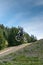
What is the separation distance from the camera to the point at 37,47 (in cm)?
2612

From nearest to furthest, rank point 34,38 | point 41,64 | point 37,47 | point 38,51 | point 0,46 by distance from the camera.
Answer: point 41,64 < point 38,51 < point 37,47 < point 0,46 < point 34,38

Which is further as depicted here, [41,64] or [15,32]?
[15,32]

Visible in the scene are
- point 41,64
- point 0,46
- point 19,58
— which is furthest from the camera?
point 0,46

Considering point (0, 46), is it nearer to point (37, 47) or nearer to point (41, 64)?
point (37, 47)

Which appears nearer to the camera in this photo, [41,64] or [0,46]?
[41,64]

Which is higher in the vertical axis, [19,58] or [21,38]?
[21,38]

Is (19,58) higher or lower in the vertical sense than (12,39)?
lower

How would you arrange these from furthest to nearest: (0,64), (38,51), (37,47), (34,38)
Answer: (34,38) → (37,47) → (38,51) → (0,64)

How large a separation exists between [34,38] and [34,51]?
22.4 meters

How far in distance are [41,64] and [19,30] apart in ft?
73.8

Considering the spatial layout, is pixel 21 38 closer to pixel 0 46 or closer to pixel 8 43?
pixel 8 43

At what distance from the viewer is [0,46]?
3422cm

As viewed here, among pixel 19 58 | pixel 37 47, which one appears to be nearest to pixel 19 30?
pixel 37 47

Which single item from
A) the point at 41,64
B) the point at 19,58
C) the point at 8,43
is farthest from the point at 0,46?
the point at 41,64
